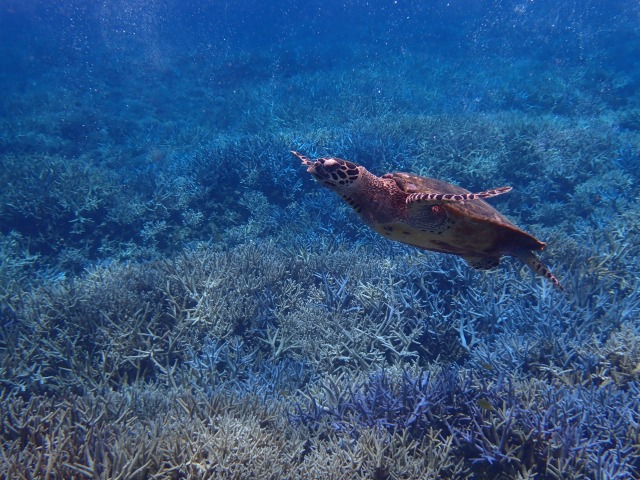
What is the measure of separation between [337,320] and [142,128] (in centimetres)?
1411

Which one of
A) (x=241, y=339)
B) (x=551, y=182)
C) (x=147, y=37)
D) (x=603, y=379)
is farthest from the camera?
(x=147, y=37)

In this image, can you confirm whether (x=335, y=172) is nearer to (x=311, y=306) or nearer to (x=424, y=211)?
(x=424, y=211)

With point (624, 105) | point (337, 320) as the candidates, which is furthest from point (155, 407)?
point (624, 105)

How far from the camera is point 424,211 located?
2.63 metres

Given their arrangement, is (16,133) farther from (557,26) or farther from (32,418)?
(557,26)

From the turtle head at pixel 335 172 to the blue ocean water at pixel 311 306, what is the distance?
2232 mm

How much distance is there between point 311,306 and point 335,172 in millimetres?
3442

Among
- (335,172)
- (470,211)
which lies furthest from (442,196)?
(335,172)

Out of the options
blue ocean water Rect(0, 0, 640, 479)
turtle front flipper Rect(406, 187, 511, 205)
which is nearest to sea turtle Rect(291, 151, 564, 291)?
turtle front flipper Rect(406, 187, 511, 205)

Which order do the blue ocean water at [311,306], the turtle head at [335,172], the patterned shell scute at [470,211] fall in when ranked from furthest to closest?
the blue ocean water at [311,306] → the patterned shell scute at [470,211] → the turtle head at [335,172]

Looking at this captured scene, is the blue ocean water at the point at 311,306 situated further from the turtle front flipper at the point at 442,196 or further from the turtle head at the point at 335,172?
the turtle head at the point at 335,172

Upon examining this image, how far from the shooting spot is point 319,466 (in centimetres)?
308

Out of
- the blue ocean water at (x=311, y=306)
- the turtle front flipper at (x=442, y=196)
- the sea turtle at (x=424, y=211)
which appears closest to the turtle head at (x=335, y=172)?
the sea turtle at (x=424, y=211)

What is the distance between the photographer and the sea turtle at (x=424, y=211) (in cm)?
235
